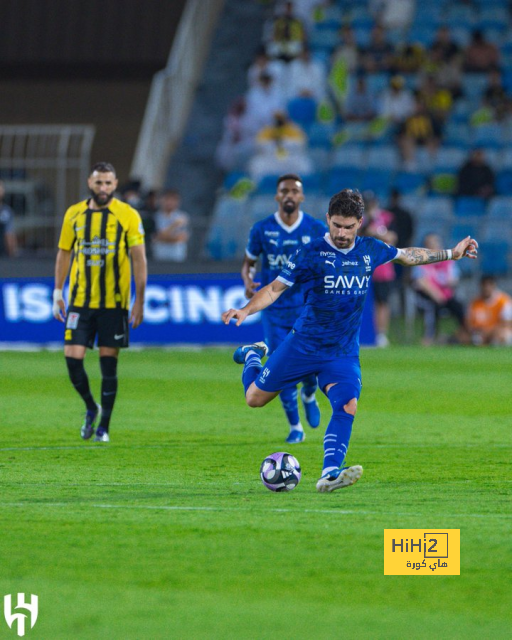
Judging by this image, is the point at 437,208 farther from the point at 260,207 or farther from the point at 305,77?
the point at 305,77

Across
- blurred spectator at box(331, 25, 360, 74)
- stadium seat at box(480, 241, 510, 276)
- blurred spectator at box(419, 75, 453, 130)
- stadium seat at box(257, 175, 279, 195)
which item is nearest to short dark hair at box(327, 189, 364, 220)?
stadium seat at box(480, 241, 510, 276)

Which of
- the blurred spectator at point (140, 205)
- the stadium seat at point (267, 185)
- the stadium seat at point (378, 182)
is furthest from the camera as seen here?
the stadium seat at point (378, 182)

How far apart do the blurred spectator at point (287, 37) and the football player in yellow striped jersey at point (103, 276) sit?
16902mm

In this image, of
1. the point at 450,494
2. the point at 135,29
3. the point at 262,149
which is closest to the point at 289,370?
the point at 450,494

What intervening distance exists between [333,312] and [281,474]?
105cm

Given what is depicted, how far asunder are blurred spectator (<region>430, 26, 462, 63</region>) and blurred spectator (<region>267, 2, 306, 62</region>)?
2639 millimetres

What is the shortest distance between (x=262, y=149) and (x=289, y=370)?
56.5 ft

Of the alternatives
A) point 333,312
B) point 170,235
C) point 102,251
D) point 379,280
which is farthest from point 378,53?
point 333,312

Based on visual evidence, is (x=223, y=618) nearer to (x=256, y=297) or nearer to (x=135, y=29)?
(x=256, y=297)

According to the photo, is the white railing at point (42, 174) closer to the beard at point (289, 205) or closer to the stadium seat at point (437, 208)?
the stadium seat at point (437, 208)

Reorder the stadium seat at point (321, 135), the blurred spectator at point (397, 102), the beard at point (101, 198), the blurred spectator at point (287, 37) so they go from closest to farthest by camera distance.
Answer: the beard at point (101, 198)
the blurred spectator at point (397, 102)
the stadium seat at point (321, 135)
the blurred spectator at point (287, 37)

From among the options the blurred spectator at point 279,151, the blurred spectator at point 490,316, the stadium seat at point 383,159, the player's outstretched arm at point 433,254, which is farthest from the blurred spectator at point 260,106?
the player's outstretched arm at point 433,254

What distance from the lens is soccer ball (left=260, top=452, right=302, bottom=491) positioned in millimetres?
8211

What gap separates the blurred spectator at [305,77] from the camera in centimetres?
2686
